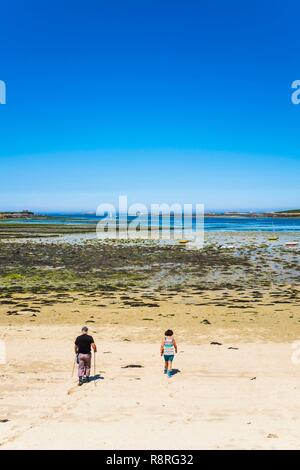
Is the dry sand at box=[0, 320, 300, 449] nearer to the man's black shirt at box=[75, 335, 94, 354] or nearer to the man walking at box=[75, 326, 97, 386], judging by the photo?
the man walking at box=[75, 326, 97, 386]

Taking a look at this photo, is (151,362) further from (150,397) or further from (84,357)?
(150,397)

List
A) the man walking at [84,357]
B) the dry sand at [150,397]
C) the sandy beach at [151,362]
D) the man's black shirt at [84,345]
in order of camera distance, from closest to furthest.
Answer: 1. the dry sand at [150,397]
2. the sandy beach at [151,362]
3. the man walking at [84,357]
4. the man's black shirt at [84,345]

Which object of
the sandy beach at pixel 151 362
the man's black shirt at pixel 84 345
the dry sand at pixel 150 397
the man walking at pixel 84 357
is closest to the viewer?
the dry sand at pixel 150 397

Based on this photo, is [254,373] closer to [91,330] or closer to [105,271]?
[91,330]

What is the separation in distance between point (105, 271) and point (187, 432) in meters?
28.9

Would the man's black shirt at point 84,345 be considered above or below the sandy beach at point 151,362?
above

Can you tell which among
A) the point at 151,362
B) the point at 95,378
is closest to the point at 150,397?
the point at 95,378

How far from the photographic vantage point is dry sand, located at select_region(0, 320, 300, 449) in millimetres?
8914

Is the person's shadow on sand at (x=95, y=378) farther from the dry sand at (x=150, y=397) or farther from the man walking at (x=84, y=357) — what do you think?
the man walking at (x=84, y=357)

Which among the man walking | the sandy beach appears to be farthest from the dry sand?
the man walking

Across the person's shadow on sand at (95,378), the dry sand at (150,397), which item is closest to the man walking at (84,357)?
the person's shadow on sand at (95,378)

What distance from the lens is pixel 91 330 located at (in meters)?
19.3

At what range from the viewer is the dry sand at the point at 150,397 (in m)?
8.91
